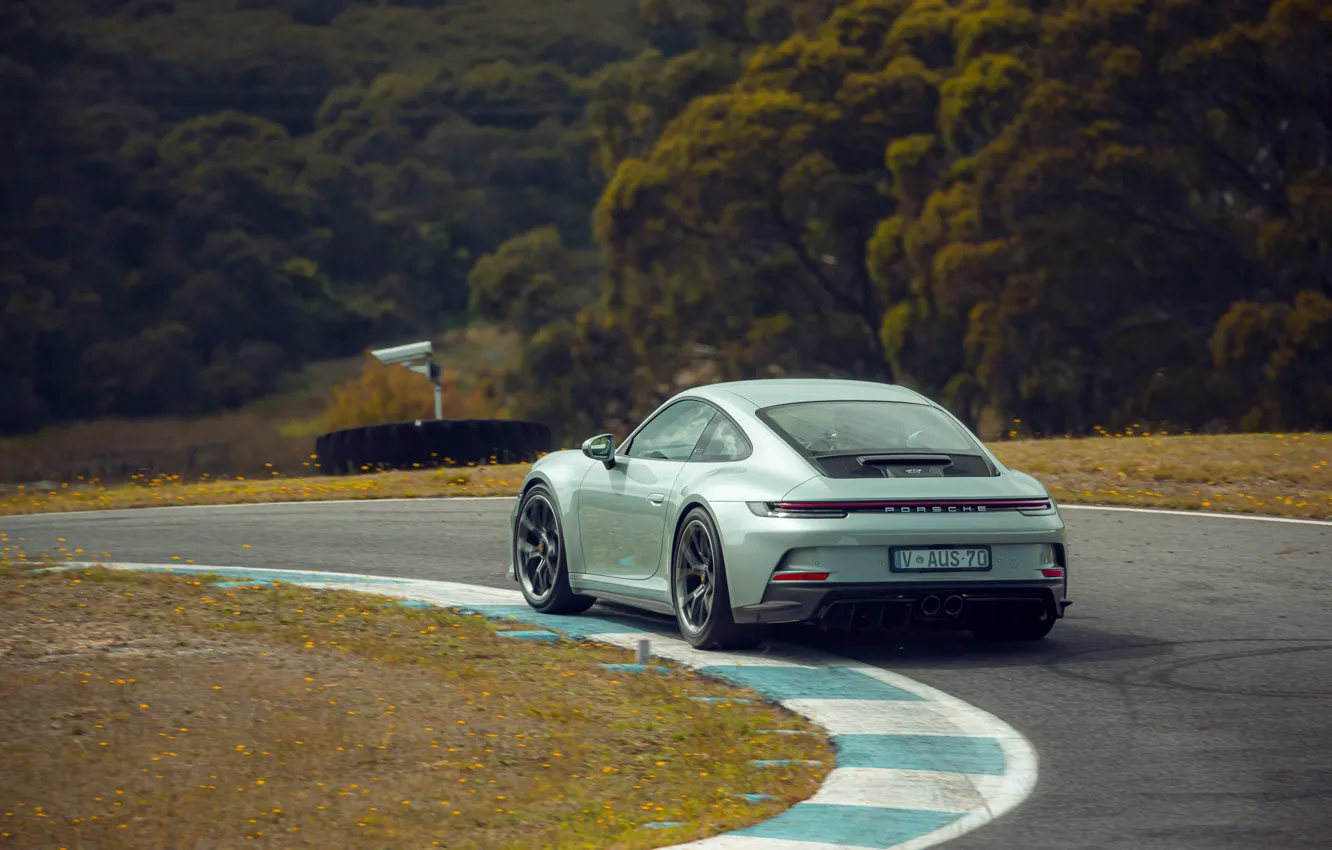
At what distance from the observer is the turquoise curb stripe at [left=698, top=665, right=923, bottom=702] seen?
28.6 feet

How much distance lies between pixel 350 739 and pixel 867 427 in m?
3.80

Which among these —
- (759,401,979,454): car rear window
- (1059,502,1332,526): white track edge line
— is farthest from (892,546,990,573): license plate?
(1059,502,1332,526): white track edge line

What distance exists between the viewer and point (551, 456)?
1169 centimetres

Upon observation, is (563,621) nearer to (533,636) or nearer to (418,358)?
(533,636)

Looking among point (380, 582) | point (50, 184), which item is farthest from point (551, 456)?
point (50, 184)

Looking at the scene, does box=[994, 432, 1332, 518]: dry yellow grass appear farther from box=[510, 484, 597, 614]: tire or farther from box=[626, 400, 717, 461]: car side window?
box=[510, 484, 597, 614]: tire

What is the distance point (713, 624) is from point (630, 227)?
4017 centimetres

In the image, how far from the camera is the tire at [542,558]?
1119cm

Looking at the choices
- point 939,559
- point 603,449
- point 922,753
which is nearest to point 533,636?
point 603,449

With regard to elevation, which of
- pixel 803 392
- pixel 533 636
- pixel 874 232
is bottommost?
pixel 533 636

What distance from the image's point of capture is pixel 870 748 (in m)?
7.67

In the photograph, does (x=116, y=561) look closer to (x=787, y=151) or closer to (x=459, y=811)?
(x=459, y=811)

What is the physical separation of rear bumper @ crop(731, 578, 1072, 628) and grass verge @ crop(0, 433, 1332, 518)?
291 inches

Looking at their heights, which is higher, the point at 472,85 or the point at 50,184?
the point at 472,85
